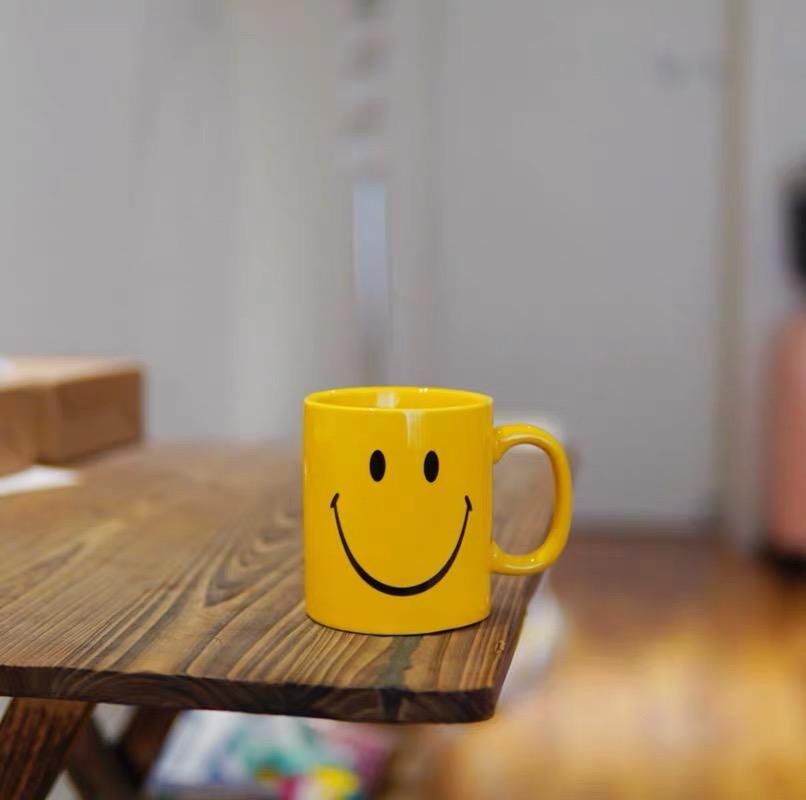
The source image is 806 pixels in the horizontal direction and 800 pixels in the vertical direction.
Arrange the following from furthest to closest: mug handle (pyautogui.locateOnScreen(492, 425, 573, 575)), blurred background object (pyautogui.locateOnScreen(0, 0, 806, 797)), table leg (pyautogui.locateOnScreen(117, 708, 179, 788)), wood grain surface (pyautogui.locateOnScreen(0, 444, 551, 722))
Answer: blurred background object (pyautogui.locateOnScreen(0, 0, 806, 797)) → table leg (pyautogui.locateOnScreen(117, 708, 179, 788)) → mug handle (pyautogui.locateOnScreen(492, 425, 573, 575)) → wood grain surface (pyautogui.locateOnScreen(0, 444, 551, 722))

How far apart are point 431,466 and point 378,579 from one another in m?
0.06

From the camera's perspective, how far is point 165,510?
0.79 metres

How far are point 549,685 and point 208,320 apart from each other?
3.16 ft

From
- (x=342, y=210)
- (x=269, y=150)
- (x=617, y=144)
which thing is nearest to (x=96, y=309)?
(x=269, y=150)

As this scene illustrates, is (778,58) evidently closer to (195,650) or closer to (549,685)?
(549,685)

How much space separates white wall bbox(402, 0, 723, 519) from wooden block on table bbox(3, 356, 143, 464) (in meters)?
2.07

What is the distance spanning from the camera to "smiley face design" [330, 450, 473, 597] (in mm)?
524

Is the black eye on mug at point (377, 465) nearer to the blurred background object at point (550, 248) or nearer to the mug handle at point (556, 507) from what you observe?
A: the mug handle at point (556, 507)

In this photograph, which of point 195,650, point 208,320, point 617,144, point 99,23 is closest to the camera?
point 195,650

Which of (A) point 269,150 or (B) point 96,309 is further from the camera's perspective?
(A) point 269,150

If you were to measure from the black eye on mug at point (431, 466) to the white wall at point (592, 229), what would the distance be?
2612mm

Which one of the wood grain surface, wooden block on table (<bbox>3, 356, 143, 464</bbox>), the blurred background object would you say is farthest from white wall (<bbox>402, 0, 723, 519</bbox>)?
the wood grain surface

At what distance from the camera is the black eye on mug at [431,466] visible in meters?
0.53

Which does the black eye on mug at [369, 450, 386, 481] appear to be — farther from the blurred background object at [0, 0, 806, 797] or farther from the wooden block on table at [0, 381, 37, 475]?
the blurred background object at [0, 0, 806, 797]
